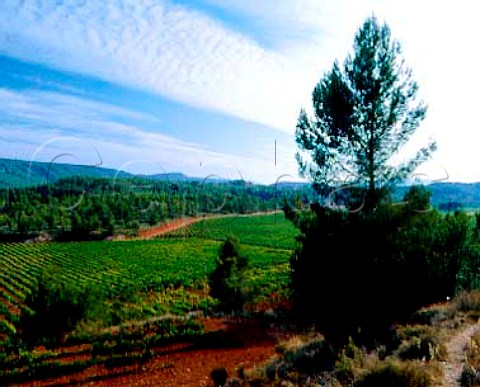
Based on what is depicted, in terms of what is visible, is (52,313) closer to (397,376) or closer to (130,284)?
(397,376)

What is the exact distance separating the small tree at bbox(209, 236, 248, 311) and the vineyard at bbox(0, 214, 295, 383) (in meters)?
2.41

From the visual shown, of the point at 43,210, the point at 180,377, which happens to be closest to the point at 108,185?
the point at 43,210

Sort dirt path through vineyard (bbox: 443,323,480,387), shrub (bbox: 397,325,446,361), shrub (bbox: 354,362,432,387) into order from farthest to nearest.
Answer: shrub (bbox: 397,325,446,361) < dirt path through vineyard (bbox: 443,323,480,387) < shrub (bbox: 354,362,432,387)

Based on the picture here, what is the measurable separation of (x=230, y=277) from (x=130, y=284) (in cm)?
2355

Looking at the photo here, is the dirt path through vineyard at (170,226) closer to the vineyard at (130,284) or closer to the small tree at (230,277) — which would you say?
the vineyard at (130,284)

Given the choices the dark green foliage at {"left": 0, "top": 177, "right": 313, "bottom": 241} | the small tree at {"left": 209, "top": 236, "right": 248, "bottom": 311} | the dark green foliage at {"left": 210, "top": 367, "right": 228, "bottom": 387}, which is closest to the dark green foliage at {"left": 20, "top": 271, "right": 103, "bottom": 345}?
the small tree at {"left": 209, "top": 236, "right": 248, "bottom": 311}

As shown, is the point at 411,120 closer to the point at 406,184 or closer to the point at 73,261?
the point at 406,184

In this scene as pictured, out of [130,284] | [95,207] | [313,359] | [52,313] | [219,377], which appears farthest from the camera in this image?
[95,207]

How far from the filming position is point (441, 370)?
22.1 feet

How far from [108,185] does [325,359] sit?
151 m

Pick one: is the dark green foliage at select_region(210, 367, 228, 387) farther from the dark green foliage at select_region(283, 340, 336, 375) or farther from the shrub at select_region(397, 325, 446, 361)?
the shrub at select_region(397, 325, 446, 361)

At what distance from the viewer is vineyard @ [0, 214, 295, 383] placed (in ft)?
60.0

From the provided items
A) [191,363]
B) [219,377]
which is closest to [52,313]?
[191,363]

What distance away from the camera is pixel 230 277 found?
28781 millimetres
